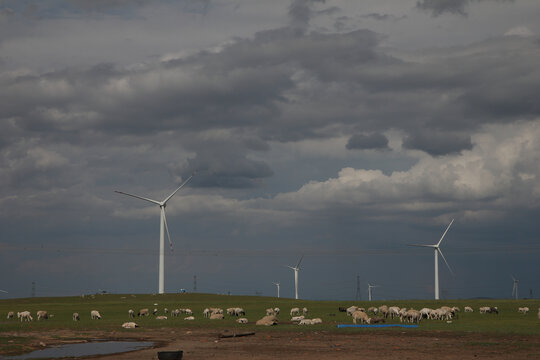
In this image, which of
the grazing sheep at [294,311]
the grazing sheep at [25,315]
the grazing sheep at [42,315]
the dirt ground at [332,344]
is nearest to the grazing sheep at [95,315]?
the grazing sheep at [42,315]

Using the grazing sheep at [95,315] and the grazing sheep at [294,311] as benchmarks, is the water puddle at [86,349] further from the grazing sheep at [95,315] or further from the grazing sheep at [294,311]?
the grazing sheep at [294,311]

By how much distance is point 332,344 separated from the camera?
148 ft

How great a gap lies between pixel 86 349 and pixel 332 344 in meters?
16.0

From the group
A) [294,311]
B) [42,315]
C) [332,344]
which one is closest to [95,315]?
[42,315]

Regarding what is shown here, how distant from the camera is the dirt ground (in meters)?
38.4

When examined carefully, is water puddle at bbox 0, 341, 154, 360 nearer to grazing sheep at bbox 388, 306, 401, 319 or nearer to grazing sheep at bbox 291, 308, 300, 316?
grazing sheep at bbox 388, 306, 401, 319

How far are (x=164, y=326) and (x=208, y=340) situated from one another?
16.8 m

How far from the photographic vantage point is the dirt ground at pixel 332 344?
3844cm

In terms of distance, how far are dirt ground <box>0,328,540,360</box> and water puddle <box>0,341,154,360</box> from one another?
1.60 m

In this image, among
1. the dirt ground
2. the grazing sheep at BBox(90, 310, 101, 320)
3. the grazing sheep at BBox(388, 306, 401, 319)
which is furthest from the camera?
the grazing sheep at BBox(90, 310, 101, 320)

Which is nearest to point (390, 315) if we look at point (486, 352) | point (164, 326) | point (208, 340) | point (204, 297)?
point (164, 326)

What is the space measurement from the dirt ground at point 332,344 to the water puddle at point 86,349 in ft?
5.24

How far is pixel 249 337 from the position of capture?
51.4 metres

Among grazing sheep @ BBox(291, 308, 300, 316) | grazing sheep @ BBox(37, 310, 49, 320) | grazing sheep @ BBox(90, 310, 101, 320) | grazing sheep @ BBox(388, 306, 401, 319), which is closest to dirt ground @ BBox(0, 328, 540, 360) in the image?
grazing sheep @ BBox(388, 306, 401, 319)
